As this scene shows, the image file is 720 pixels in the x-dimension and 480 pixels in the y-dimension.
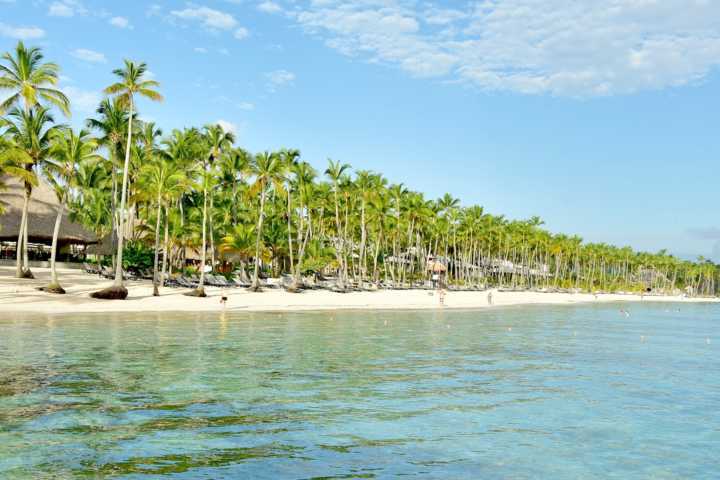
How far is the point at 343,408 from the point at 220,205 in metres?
58.9

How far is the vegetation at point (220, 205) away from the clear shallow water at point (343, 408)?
19847mm

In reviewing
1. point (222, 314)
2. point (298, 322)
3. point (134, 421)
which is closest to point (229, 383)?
point (134, 421)

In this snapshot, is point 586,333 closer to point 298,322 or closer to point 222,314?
point 298,322

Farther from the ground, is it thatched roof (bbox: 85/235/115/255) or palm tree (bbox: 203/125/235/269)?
palm tree (bbox: 203/125/235/269)

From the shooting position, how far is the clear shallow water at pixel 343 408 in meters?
10.1

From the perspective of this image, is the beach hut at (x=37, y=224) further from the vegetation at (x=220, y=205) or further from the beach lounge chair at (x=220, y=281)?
the beach lounge chair at (x=220, y=281)

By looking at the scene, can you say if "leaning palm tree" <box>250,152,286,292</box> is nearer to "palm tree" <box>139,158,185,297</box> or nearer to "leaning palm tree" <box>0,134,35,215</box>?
"palm tree" <box>139,158,185,297</box>

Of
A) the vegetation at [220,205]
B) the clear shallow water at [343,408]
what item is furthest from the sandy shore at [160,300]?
the clear shallow water at [343,408]

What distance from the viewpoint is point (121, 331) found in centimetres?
2812

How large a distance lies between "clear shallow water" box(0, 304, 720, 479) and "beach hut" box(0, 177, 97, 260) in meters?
37.3

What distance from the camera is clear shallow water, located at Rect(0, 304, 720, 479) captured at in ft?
33.2

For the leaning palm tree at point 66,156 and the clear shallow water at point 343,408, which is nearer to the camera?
the clear shallow water at point 343,408

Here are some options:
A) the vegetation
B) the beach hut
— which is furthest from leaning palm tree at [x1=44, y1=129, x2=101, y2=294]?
the beach hut

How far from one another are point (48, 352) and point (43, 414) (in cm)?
912
